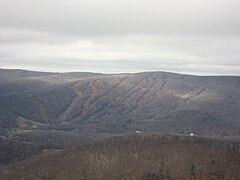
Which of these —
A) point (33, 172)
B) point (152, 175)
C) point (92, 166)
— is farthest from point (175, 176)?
point (33, 172)

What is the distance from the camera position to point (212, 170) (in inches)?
7436

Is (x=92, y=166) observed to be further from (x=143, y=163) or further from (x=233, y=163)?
(x=233, y=163)

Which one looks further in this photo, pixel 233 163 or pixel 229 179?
pixel 233 163

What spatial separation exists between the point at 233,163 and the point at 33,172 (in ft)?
265

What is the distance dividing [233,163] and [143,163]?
36.4m

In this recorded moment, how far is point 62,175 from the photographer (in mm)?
189000

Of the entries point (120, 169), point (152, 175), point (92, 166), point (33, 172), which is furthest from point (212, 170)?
point (33, 172)

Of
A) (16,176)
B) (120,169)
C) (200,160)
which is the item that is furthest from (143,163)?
(16,176)

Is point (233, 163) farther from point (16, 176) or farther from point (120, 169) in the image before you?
point (16, 176)

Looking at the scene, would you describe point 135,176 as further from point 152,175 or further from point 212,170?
point 212,170

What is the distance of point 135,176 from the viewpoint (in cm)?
18375

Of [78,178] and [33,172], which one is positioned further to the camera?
[33,172]

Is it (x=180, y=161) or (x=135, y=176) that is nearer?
(x=135, y=176)

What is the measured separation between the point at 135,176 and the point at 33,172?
142 feet
